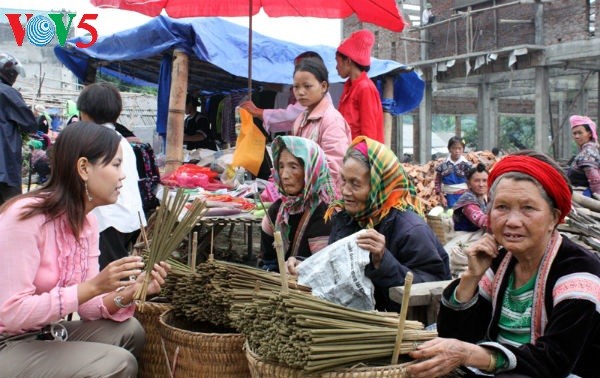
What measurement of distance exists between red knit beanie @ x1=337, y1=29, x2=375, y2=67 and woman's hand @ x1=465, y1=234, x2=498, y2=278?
290 cm

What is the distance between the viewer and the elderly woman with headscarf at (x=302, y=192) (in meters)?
3.13

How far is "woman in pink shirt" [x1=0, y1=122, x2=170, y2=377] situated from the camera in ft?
7.07

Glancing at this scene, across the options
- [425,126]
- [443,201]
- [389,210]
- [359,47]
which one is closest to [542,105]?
[425,126]

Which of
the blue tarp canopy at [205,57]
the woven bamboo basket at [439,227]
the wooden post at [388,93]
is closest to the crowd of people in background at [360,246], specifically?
the woven bamboo basket at [439,227]

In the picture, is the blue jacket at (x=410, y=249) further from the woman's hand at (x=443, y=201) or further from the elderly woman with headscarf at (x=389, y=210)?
the woman's hand at (x=443, y=201)

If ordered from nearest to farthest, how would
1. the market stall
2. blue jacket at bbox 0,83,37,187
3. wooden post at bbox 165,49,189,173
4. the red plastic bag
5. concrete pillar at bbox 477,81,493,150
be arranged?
blue jacket at bbox 0,83,37,187 < the red plastic bag < wooden post at bbox 165,49,189,173 < the market stall < concrete pillar at bbox 477,81,493,150

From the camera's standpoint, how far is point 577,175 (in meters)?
6.15

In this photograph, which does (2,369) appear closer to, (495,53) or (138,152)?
(138,152)

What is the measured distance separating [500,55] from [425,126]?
374 cm

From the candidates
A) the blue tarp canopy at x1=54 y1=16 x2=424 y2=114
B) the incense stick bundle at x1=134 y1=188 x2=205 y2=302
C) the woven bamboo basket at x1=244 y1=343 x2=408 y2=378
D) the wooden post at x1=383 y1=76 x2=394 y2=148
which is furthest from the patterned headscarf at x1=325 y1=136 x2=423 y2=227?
the wooden post at x1=383 y1=76 x2=394 y2=148

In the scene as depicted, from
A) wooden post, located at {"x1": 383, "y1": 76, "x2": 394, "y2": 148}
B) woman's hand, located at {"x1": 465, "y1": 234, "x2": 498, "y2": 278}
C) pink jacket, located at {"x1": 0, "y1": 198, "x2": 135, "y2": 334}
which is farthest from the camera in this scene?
wooden post, located at {"x1": 383, "y1": 76, "x2": 394, "y2": 148}

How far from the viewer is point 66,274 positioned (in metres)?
2.35

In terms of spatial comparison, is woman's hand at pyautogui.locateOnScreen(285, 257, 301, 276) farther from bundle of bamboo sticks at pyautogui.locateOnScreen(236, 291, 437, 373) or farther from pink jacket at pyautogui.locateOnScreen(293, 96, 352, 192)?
pink jacket at pyautogui.locateOnScreen(293, 96, 352, 192)

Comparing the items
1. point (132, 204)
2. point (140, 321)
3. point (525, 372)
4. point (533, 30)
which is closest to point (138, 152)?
point (132, 204)
